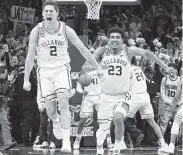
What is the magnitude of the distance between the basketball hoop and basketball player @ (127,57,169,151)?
1595mm

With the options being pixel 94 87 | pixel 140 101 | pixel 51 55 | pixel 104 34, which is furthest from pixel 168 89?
pixel 51 55

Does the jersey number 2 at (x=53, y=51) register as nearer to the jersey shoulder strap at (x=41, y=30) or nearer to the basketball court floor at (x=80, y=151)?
the jersey shoulder strap at (x=41, y=30)

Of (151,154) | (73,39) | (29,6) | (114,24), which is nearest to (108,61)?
(73,39)

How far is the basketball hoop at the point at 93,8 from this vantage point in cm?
1557

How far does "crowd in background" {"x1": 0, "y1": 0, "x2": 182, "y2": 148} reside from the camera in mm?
16984

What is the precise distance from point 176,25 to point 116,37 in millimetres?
9232

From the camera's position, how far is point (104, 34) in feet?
63.8

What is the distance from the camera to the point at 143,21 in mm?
21984

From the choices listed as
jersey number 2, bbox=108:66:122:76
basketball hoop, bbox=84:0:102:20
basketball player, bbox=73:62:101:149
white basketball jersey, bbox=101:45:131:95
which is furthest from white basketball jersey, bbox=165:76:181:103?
jersey number 2, bbox=108:66:122:76

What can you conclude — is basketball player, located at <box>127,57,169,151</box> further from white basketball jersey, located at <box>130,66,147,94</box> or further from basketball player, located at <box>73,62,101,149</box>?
basketball player, located at <box>73,62,101,149</box>

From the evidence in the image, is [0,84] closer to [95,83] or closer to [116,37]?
[95,83]

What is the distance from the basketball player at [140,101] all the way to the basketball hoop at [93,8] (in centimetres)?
159

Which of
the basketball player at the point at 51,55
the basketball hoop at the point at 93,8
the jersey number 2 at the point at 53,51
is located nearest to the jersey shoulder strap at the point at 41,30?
the basketball player at the point at 51,55

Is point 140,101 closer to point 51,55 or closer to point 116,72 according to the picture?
point 116,72
